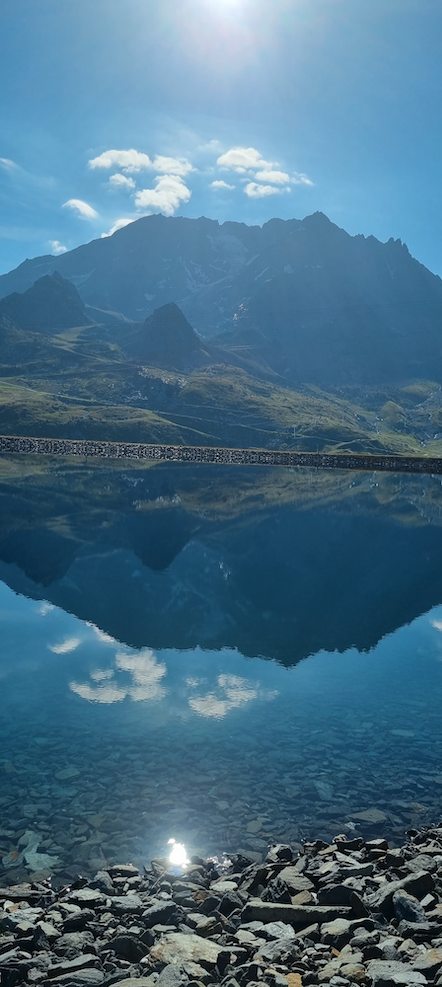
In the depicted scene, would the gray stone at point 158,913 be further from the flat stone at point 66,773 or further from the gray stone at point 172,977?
the flat stone at point 66,773

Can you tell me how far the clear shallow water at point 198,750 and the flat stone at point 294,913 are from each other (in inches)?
174

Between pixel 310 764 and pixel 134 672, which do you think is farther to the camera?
pixel 134 672

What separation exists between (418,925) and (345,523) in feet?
300

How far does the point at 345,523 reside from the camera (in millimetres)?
103875

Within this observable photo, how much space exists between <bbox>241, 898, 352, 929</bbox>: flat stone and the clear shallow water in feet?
14.5

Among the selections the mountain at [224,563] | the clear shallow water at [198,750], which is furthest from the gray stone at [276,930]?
the mountain at [224,563]

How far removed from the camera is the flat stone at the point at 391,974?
1147 cm

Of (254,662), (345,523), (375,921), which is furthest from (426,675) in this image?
(345,523)

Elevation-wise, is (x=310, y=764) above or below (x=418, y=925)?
below

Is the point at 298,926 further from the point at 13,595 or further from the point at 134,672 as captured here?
the point at 13,595

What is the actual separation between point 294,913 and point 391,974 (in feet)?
11.9

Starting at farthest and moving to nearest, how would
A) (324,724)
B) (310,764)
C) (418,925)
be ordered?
(324,724) < (310,764) < (418,925)

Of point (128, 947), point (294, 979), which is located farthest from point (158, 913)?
point (294, 979)

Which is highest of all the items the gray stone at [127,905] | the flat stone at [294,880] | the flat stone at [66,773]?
the flat stone at [294,880]
